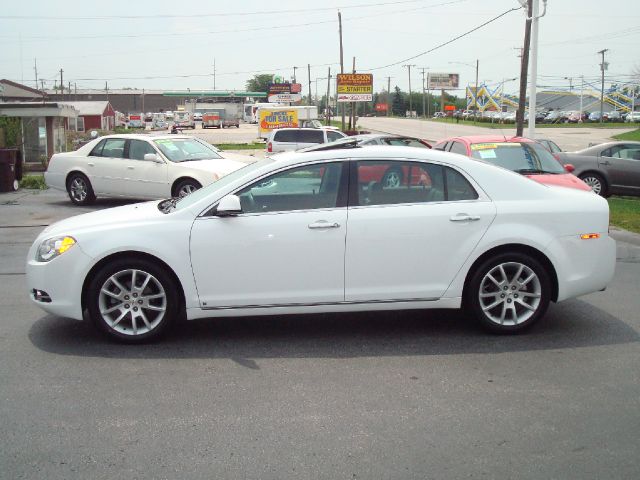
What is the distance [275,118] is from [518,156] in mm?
44395

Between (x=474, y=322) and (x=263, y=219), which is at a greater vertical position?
(x=263, y=219)

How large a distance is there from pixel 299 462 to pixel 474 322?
2757 mm

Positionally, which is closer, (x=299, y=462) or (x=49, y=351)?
(x=299, y=462)

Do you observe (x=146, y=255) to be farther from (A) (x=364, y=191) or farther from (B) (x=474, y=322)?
(B) (x=474, y=322)

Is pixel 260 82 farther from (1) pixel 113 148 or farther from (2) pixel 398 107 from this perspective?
(1) pixel 113 148

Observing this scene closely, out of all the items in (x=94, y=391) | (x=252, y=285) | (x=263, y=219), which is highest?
(x=263, y=219)

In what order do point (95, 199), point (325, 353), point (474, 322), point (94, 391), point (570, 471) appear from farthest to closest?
point (95, 199), point (474, 322), point (325, 353), point (94, 391), point (570, 471)

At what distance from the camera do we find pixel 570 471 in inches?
142

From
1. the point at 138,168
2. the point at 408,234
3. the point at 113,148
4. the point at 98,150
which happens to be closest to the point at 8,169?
the point at 98,150

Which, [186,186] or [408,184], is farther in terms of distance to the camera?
[186,186]

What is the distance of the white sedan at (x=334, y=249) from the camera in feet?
18.4

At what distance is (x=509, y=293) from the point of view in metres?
5.86

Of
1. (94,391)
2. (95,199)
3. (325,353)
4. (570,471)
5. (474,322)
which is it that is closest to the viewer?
(570,471)

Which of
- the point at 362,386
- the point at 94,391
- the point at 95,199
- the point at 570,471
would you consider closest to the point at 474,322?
the point at 362,386
